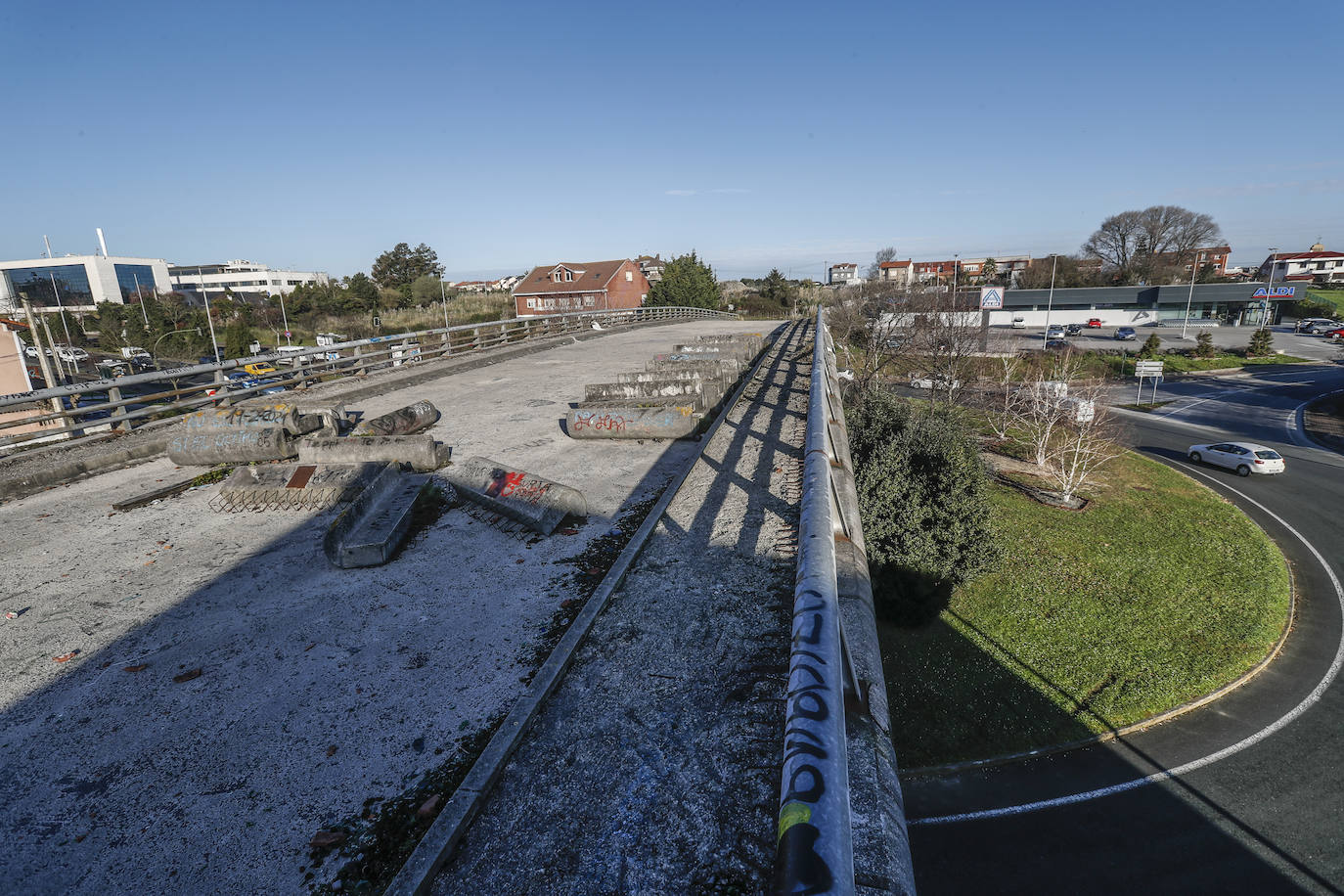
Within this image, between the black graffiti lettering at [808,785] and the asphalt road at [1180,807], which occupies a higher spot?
the black graffiti lettering at [808,785]

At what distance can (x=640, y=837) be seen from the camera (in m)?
3.05

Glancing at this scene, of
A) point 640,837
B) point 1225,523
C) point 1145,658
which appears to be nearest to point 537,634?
point 640,837

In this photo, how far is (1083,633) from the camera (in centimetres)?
1567

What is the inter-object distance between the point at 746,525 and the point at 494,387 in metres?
12.8

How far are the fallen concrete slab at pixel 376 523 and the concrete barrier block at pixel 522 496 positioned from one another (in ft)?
2.27

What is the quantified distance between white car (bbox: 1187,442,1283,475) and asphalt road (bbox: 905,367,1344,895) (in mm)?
13632

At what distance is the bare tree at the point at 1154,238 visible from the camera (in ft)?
283

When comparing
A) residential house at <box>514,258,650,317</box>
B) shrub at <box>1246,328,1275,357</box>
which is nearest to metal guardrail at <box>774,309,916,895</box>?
residential house at <box>514,258,650,317</box>

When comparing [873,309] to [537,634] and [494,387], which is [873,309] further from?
[537,634]

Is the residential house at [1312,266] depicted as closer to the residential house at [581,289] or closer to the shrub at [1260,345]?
the shrub at [1260,345]

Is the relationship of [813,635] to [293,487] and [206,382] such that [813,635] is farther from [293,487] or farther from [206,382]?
[206,382]

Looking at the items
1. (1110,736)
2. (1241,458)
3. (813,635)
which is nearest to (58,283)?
(813,635)

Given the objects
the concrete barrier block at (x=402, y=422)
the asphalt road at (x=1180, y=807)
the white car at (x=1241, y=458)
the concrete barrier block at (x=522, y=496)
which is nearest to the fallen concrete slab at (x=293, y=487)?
the concrete barrier block at (x=402, y=422)

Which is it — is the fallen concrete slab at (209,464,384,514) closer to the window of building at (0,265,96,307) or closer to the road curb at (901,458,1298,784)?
the road curb at (901,458,1298,784)
